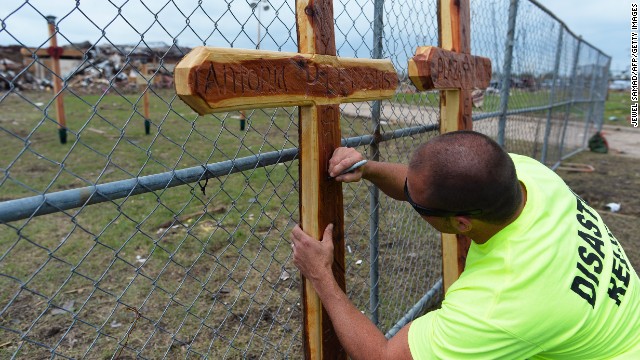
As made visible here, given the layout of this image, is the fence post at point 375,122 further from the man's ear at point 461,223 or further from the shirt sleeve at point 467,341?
the shirt sleeve at point 467,341

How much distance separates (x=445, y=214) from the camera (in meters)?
1.45

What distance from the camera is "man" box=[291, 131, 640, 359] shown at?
132 centimetres

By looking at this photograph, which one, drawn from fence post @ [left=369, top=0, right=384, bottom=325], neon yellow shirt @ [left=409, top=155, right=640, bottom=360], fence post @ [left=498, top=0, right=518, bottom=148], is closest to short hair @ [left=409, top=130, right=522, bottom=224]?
neon yellow shirt @ [left=409, top=155, right=640, bottom=360]

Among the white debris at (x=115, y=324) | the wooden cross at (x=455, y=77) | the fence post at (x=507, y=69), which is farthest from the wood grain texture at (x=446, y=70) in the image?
the white debris at (x=115, y=324)

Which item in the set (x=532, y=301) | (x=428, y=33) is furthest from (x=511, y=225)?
(x=428, y=33)

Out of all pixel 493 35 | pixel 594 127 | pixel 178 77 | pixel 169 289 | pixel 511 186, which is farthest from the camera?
pixel 594 127

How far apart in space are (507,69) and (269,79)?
3.50m

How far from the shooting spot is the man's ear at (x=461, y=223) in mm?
1455

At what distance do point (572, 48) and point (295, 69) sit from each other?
868 cm

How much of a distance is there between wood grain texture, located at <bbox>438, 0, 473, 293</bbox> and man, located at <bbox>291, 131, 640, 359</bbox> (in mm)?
1101

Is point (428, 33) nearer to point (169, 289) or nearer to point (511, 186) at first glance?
point (511, 186)

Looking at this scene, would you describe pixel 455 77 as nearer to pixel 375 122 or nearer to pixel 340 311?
pixel 375 122

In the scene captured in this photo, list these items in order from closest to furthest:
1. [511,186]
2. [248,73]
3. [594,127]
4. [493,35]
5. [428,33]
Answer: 1. [248,73]
2. [511,186]
3. [428,33]
4. [493,35]
5. [594,127]

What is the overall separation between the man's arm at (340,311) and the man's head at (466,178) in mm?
400
